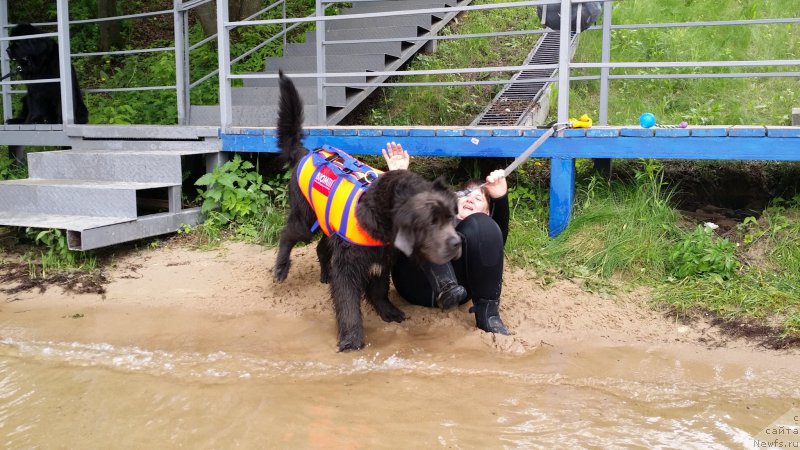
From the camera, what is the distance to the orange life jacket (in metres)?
3.32

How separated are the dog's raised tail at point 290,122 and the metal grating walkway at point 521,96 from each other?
1882 mm

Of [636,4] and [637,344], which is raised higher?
[636,4]

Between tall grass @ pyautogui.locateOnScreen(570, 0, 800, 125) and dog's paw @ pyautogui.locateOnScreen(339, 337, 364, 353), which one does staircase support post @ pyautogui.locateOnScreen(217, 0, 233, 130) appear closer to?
dog's paw @ pyautogui.locateOnScreen(339, 337, 364, 353)

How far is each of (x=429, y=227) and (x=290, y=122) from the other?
57.6 inches

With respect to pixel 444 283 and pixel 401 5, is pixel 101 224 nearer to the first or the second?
pixel 444 283

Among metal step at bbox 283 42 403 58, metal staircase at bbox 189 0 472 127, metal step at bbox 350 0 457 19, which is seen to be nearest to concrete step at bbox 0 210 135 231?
metal staircase at bbox 189 0 472 127

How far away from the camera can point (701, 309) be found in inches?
146

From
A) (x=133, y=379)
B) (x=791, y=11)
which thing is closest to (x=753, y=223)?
(x=133, y=379)

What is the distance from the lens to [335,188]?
345 centimetres

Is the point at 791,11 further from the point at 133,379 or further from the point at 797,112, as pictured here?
the point at 133,379

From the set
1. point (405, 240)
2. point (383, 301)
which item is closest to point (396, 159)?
point (405, 240)

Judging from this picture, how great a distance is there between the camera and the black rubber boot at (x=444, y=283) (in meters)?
3.29

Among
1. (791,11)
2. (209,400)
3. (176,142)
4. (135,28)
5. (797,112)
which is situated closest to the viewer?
(209,400)

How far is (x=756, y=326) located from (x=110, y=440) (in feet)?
9.94
